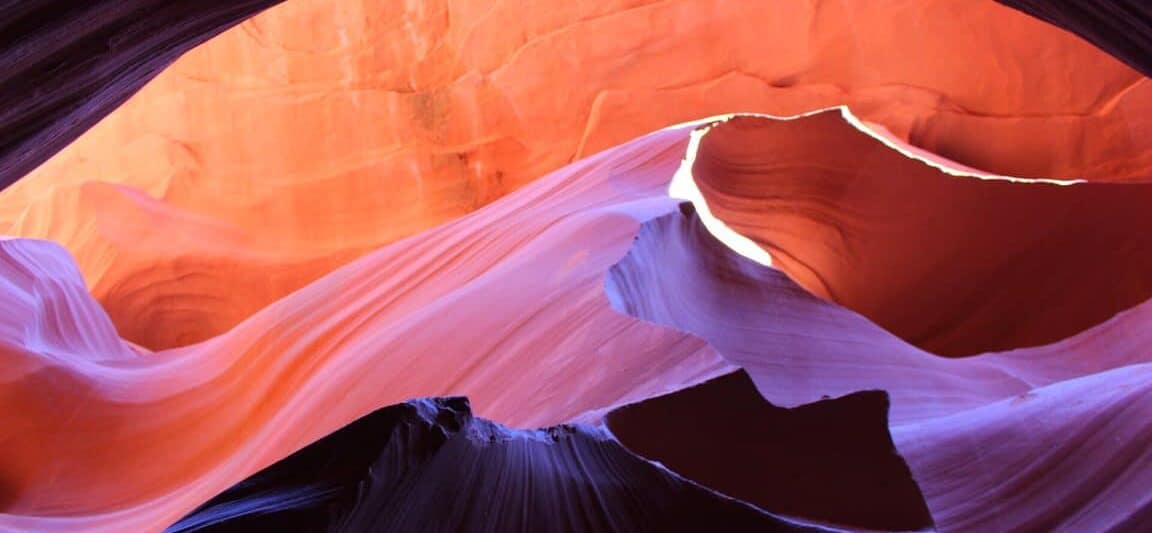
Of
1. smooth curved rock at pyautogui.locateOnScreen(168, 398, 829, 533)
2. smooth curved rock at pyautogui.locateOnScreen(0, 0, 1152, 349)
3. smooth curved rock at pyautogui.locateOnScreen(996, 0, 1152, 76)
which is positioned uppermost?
smooth curved rock at pyautogui.locateOnScreen(0, 0, 1152, 349)

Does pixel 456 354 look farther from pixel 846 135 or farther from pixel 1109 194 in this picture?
pixel 1109 194

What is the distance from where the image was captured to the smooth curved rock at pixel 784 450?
72.7 inches

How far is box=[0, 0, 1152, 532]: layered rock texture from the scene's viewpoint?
→ 5.74ft

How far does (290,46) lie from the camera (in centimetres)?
714

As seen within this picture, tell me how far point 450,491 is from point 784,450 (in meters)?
0.80

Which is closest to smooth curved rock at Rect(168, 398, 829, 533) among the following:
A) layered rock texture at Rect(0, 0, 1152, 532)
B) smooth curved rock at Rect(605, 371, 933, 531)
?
layered rock texture at Rect(0, 0, 1152, 532)

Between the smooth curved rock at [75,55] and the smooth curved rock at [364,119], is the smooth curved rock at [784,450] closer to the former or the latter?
the smooth curved rock at [75,55]

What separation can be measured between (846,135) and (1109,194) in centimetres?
118

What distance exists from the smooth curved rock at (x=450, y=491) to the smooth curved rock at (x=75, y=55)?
743 mm

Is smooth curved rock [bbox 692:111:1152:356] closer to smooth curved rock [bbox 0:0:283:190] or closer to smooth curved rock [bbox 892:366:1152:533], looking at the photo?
smooth curved rock [bbox 892:366:1152:533]

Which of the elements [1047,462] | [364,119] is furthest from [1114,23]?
[364,119]

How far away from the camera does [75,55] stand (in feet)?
5.63

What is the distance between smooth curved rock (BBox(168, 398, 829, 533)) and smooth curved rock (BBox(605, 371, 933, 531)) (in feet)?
1.00

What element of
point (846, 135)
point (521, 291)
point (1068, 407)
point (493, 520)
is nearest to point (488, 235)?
point (521, 291)
